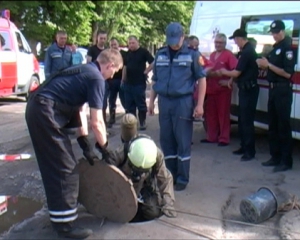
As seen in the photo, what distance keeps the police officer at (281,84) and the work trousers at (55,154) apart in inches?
123

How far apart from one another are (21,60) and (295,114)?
916cm

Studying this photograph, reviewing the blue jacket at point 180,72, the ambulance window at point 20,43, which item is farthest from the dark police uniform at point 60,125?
the ambulance window at point 20,43

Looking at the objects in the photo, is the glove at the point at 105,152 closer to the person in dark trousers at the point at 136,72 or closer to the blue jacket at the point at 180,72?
the blue jacket at the point at 180,72

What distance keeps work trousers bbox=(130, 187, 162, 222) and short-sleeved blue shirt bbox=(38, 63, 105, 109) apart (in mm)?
1216

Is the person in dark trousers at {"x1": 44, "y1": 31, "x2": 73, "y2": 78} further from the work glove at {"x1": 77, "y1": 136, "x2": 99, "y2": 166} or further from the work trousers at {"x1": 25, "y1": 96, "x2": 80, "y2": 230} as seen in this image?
the work trousers at {"x1": 25, "y1": 96, "x2": 80, "y2": 230}

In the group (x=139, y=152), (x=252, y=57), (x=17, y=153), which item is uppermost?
(x=252, y=57)

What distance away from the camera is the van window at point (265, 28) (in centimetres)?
706

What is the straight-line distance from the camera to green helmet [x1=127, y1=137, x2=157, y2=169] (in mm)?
4656

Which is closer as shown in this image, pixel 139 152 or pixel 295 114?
pixel 139 152

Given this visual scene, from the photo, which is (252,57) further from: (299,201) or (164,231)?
(164,231)

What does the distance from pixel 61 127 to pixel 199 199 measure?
6.42 ft

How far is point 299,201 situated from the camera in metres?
5.45

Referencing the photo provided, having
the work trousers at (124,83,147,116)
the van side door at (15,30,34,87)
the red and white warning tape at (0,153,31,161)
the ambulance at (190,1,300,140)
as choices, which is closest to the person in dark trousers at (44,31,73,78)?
the work trousers at (124,83,147,116)

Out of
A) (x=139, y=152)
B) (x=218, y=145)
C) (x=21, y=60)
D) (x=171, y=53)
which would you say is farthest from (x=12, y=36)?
(x=139, y=152)
